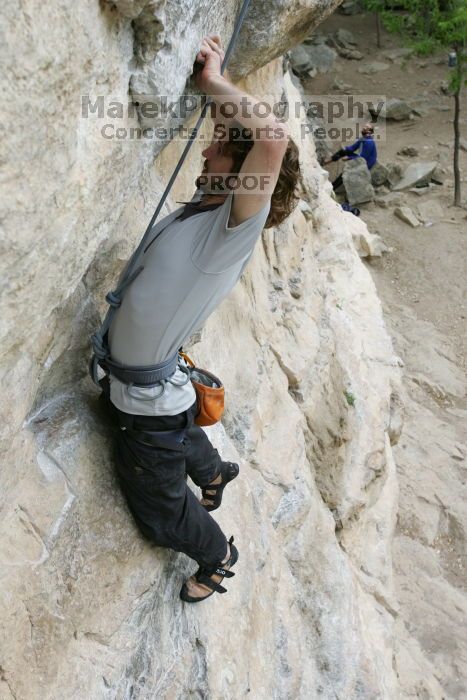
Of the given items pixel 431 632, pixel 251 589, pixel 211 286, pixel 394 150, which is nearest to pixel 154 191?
pixel 211 286

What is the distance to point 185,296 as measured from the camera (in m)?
1.99

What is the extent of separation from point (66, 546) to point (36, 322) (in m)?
0.88

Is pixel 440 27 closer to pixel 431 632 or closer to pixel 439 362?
pixel 439 362

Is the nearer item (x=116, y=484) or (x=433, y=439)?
(x=116, y=484)

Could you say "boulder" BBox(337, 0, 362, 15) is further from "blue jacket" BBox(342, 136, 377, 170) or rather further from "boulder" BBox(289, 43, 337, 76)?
"blue jacket" BBox(342, 136, 377, 170)

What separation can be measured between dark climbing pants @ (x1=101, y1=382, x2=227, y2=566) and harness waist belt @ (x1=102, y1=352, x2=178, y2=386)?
0.43 ft

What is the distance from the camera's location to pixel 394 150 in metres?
13.8

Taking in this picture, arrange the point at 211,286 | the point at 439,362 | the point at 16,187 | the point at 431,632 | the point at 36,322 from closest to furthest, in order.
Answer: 1. the point at 16,187
2. the point at 36,322
3. the point at 211,286
4. the point at 431,632
5. the point at 439,362

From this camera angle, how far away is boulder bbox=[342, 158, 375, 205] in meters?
11.6

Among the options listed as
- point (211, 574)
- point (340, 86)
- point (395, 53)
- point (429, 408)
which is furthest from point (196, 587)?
point (395, 53)

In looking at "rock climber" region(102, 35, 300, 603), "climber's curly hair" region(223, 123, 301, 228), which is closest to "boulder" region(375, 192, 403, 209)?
"rock climber" region(102, 35, 300, 603)

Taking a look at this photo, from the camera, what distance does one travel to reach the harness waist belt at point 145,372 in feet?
7.04

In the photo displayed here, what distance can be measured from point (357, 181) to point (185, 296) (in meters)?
10.3

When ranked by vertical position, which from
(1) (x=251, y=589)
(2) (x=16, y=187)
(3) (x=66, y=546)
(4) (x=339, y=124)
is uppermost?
(2) (x=16, y=187)
